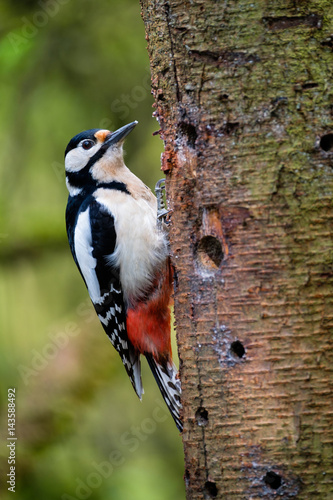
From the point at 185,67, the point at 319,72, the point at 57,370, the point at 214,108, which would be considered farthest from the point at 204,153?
the point at 57,370

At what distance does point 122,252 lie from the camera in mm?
3965

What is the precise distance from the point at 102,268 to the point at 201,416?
1.71 m

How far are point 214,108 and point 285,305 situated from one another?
2.60 ft

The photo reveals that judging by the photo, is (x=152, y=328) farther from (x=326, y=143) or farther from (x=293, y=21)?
(x=293, y=21)

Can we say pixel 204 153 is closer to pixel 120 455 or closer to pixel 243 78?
pixel 243 78

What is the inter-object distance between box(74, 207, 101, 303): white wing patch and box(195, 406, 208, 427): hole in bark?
5.62 ft

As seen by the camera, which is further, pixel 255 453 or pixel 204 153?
pixel 204 153

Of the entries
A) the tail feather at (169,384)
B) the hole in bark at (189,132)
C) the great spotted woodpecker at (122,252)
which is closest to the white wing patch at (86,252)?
the great spotted woodpecker at (122,252)

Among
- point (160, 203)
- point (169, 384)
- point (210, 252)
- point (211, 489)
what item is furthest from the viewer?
point (169, 384)

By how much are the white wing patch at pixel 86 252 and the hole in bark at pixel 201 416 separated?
67.4 inches

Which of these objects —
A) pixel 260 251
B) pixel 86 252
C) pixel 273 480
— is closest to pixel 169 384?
pixel 86 252

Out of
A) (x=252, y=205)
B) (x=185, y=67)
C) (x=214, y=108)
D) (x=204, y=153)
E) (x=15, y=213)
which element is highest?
(x=185, y=67)

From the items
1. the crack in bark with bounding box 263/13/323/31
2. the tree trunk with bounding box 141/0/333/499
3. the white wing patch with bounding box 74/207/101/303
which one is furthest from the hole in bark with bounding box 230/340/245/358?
the white wing patch with bounding box 74/207/101/303

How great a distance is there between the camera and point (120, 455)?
4.70 m
